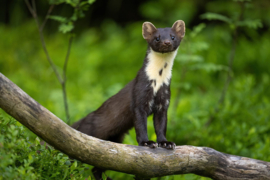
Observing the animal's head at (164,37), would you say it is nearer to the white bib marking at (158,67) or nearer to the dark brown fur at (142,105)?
the dark brown fur at (142,105)

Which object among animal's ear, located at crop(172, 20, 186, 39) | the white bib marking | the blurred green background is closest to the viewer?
the white bib marking

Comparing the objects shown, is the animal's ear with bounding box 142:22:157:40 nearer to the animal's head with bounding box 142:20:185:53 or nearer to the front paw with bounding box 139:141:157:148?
the animal's head with bounding box 142:20:185:53

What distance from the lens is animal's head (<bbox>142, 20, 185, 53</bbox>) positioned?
4.54 m

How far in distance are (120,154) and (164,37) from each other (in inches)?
69.5

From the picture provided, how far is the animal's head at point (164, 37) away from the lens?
454cm

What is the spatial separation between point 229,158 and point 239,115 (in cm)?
321

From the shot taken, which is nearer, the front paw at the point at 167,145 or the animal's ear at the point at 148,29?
the front paw at the point at 167,145

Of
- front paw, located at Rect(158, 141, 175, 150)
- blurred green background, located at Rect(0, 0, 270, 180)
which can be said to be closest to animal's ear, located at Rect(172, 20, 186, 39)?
blurred green background, located at Rect(0, 0, 270, 180)

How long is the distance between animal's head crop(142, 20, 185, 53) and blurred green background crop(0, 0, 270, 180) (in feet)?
5.01

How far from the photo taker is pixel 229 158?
13.8 ft

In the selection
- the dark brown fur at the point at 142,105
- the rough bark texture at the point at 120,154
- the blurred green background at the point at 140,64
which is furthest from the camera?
the blurred green background at the point at 140,64

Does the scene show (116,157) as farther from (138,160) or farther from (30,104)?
(30,104)

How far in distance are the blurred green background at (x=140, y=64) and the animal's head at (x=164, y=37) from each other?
1.53 metres

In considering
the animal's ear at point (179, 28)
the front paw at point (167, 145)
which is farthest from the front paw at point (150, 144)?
the animal's ear at point (179, 28)
